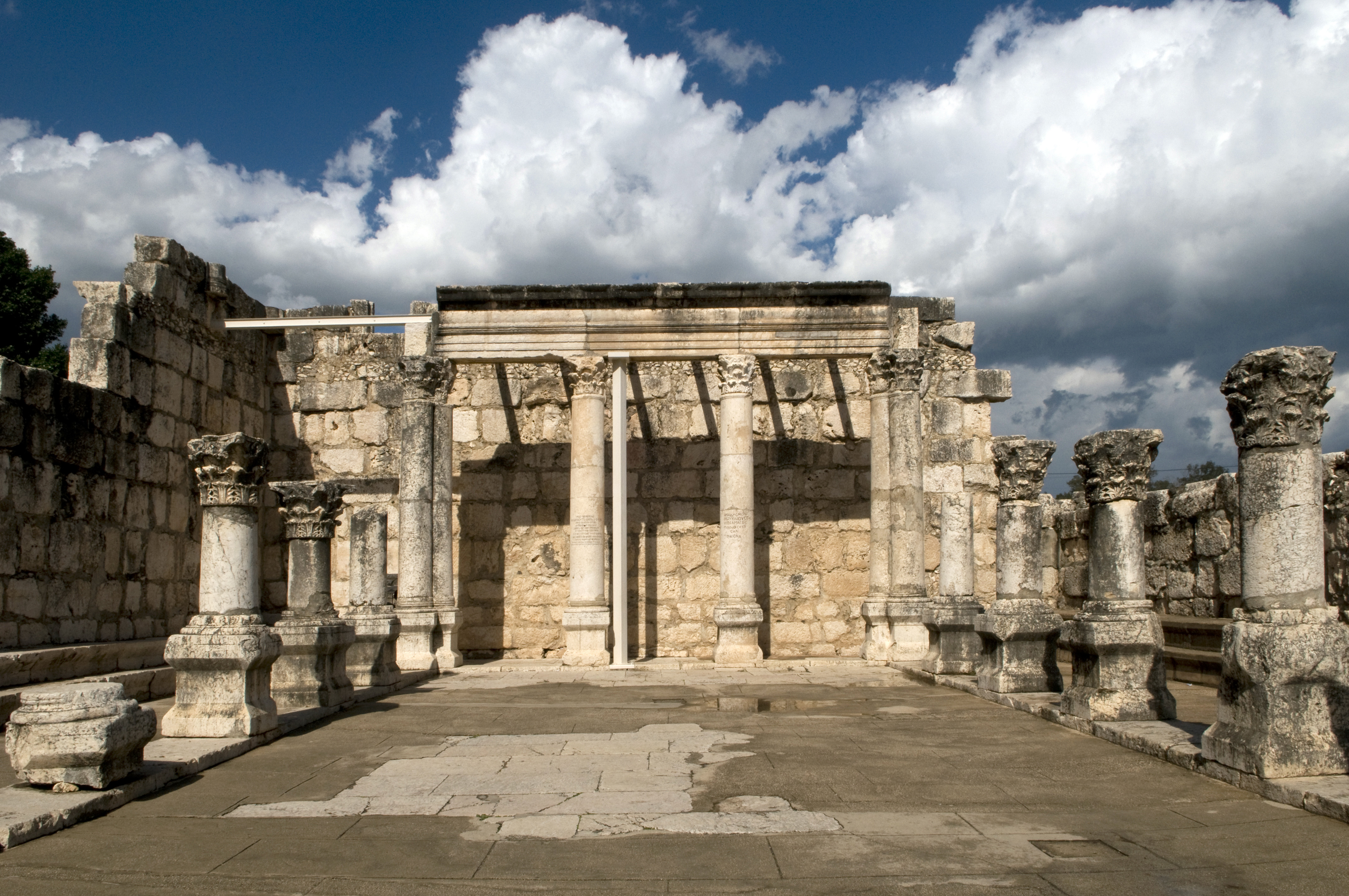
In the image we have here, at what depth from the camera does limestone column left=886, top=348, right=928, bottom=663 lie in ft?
50.7

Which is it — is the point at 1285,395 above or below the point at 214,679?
above

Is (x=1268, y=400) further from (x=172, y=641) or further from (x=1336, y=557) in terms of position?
(x=172, y=641)

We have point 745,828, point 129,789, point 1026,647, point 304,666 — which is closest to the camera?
point 745,828

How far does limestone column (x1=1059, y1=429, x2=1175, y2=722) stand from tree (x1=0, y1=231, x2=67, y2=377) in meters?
23.8

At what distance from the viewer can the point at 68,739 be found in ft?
21.7

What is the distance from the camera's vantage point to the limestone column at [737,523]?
15414 millimetres

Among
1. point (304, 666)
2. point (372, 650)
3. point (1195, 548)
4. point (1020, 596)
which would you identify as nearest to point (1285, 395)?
point (1020, 596)

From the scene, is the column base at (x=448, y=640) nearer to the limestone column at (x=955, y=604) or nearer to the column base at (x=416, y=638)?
the column base at (x=416, y=638)

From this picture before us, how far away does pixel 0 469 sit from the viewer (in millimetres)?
11234

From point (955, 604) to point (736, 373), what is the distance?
470 centimetres

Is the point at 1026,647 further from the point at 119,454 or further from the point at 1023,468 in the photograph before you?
the point at 119,454

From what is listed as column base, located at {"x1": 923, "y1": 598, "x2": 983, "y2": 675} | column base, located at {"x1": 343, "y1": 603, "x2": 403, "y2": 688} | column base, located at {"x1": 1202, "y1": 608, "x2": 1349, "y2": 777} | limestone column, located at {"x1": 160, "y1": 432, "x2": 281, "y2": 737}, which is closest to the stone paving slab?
column base, located at {"x1": 1202, "y1": 608, "x2": 1349, "y2": 777}

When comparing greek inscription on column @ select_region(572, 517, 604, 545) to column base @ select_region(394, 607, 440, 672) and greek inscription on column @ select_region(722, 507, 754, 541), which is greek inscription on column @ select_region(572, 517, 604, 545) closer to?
greek inscription on column @ select_region(722, 507, 754, 541)

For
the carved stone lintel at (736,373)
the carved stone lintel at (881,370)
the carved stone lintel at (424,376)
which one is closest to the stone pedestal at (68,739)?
the carved stone lintel at (424,376)
